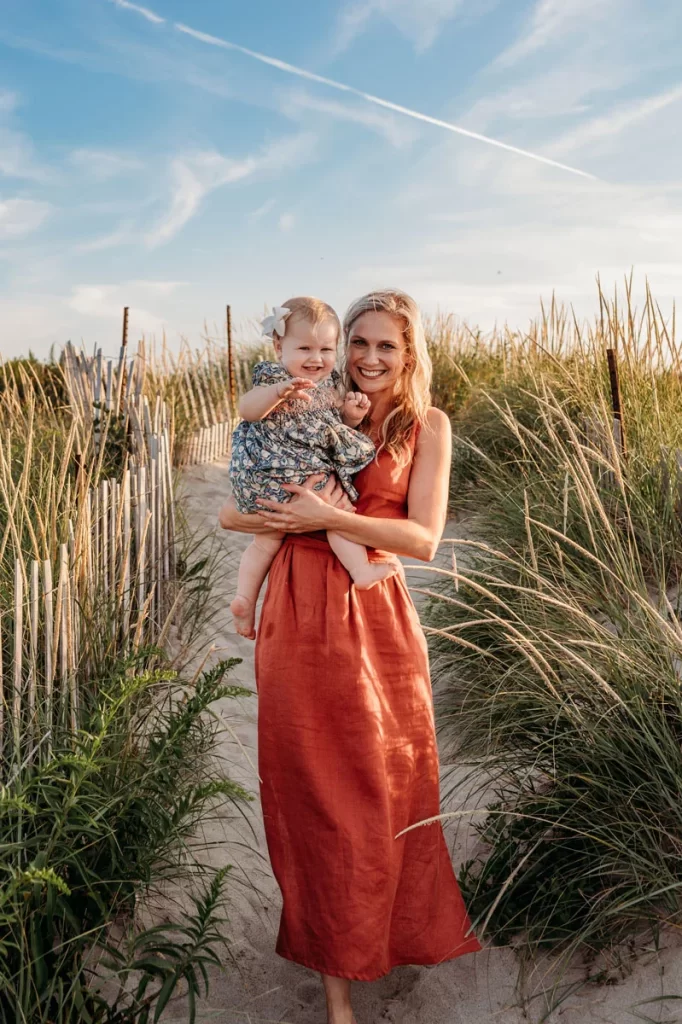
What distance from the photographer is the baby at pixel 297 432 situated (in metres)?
2.38

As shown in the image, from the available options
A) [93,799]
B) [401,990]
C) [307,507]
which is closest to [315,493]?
[307,507]

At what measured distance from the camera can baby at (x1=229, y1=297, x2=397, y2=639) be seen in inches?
93.7

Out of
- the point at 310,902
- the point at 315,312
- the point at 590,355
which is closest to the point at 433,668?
the point at 310,902

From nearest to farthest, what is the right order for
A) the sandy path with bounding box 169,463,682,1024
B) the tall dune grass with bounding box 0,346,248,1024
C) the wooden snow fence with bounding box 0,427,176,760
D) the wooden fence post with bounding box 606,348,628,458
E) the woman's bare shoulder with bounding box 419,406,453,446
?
the tall dune grass with bounding box 0,346,248,1024 < the sandy path with bounding box 169,463,682,1024 < the woman's bare shoulder with bounding box 419,406,453,446 < the wooden snow fence with bounding box 0,427,176,760 < the wooden fence post with bounding box 606,348,628,458

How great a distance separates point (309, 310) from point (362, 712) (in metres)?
1.10

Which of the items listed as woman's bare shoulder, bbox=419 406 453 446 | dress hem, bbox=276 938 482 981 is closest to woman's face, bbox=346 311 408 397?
woman's bare shoulder, bbox=419 406 453 446

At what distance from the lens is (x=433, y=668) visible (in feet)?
13.9

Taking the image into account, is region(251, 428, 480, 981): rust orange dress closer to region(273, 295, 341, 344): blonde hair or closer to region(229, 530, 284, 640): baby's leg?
region(229, 530, 284, 640): baby's leg

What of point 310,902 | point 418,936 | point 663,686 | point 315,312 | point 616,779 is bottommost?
point 418,936

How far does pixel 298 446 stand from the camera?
2.51 meters

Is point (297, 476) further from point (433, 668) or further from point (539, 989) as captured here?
point (433, 668)

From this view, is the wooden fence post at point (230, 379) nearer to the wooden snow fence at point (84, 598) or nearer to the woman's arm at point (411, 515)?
the wooden snow fence at point (84, 598)

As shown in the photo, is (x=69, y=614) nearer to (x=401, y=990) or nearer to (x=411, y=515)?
(x=411, y=515)

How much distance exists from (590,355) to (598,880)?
5.03m
